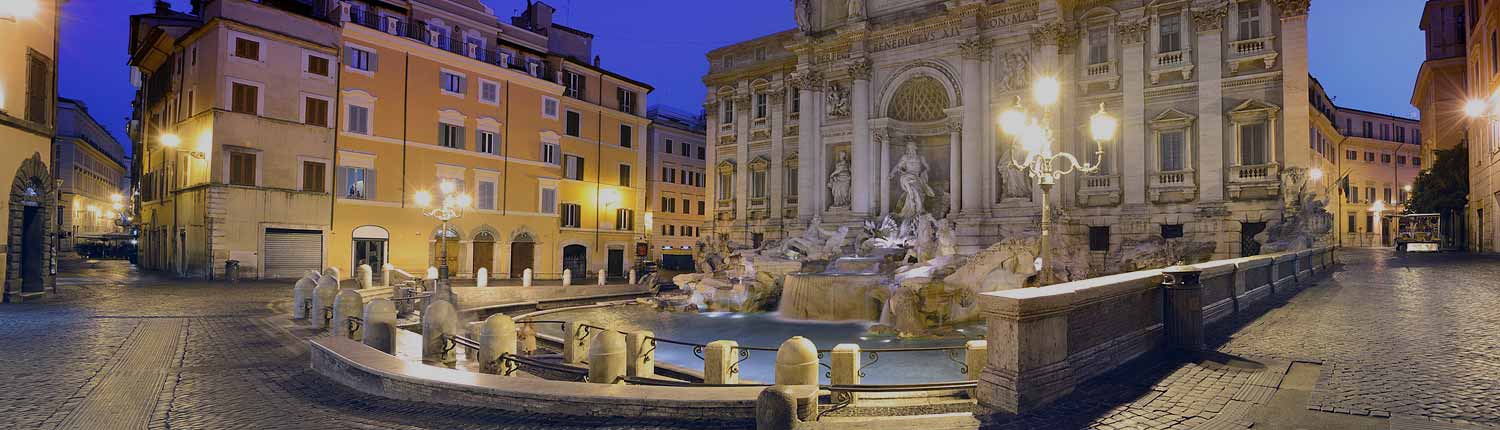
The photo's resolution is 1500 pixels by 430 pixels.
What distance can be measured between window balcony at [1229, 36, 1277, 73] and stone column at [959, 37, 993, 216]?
25.0ft

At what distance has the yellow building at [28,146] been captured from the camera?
1694 centimetres

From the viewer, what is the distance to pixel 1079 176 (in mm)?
25969

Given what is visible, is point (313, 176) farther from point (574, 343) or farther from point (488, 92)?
point (574, 343)

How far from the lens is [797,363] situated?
7770 mm

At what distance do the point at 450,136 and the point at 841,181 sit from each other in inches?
693

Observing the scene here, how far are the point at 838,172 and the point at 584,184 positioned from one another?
14.7 metres

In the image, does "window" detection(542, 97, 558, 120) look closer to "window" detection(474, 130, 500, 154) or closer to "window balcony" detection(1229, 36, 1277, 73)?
"window" detection(474, 130, 500, 154)

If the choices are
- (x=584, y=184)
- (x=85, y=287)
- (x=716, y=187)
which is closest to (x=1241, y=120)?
(x=716, y=187)

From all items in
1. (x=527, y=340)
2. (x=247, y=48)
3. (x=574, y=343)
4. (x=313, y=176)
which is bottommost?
(x=527, y=340)

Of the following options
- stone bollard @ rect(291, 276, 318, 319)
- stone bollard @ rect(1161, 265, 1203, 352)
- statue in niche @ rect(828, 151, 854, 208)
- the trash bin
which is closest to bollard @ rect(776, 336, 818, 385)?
stone bollard @ rect(1161, 265, 1203, 352)

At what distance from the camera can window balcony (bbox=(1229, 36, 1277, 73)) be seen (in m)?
22.4

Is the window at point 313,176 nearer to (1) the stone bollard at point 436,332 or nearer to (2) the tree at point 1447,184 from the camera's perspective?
(1) the stone bollard at point 436,332

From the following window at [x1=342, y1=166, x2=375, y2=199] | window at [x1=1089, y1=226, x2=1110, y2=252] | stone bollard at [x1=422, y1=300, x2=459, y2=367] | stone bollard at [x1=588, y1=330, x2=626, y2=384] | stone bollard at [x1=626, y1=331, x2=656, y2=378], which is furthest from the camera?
window at [x1=342, y1=166, x2=375, y2=199]

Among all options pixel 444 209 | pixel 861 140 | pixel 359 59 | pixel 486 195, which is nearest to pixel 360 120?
pixel 359 59
